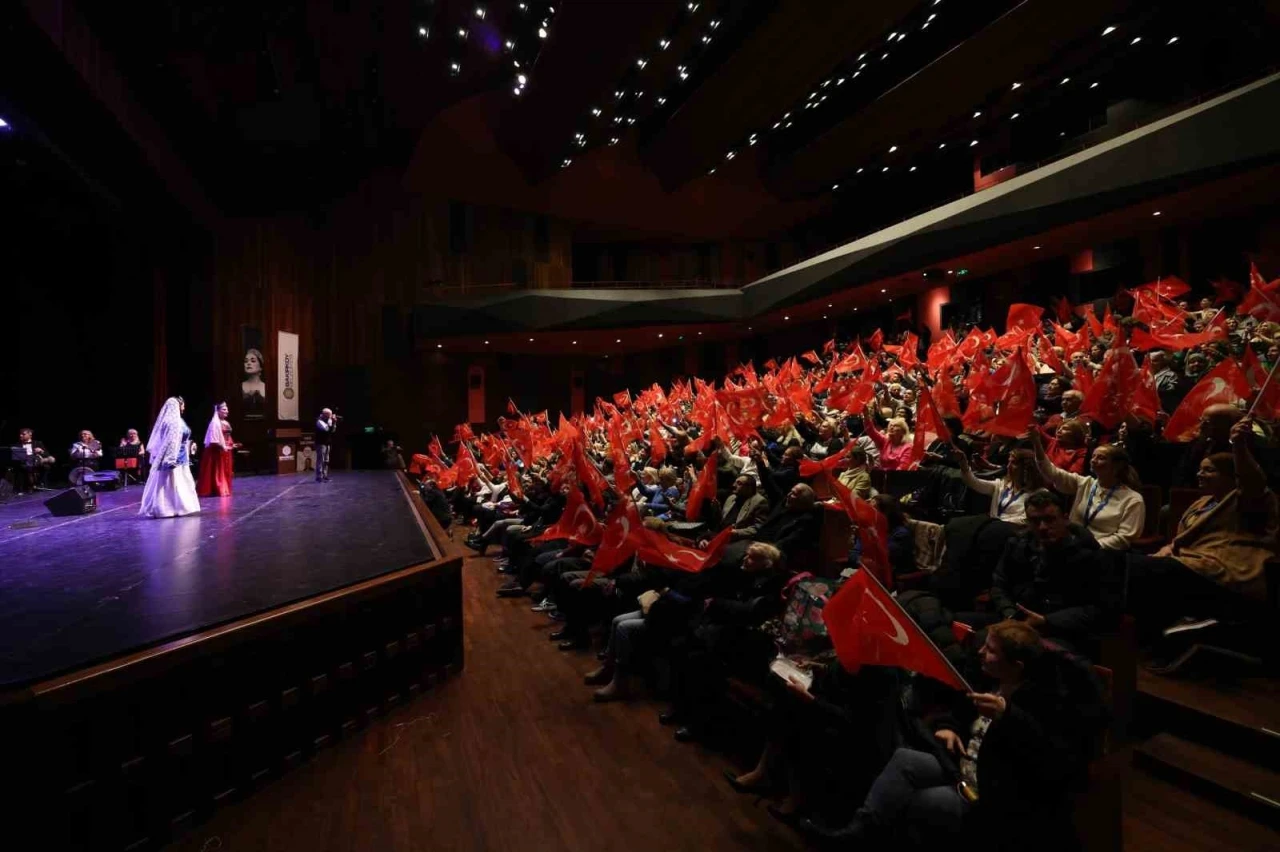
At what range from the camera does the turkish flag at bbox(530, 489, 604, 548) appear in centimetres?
447

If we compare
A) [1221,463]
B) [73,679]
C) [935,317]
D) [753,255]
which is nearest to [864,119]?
[935,317]

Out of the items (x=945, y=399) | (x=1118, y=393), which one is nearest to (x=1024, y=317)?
(x=945, y=399)

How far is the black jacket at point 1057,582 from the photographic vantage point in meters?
2.39

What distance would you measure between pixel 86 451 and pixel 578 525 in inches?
339

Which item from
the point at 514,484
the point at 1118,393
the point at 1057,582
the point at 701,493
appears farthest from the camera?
the point at 514,484

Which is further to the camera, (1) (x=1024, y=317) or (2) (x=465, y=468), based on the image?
(2) (x=465, y=468)

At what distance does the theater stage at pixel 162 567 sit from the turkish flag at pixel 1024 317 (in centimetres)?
786

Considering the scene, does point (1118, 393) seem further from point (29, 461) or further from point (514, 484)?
point (29, 461)

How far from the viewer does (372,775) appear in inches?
111

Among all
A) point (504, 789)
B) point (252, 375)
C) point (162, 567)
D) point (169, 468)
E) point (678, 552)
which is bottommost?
point (504, 789)

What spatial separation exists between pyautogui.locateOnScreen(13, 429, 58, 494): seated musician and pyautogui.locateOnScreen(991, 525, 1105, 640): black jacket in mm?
11398

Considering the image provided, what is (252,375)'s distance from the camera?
12.2 meters

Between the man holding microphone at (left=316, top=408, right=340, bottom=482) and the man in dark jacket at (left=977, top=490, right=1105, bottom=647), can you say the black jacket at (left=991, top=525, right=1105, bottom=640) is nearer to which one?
the man in dark jacket at (left=977, top=490, right=1105, bottom=647)

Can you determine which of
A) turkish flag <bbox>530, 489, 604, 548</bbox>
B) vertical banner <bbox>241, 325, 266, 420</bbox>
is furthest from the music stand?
turkish flag <bbox>530, 489, 604, 548</bbox>
